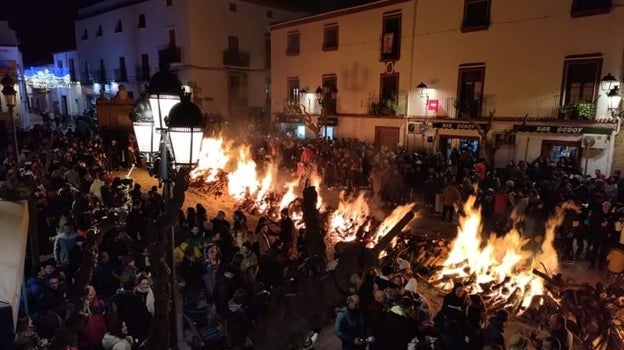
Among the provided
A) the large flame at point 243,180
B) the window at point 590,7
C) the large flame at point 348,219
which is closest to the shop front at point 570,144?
the window at point 590,7

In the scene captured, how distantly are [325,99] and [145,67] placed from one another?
60.0 feet

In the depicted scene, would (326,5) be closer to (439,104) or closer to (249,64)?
(249,64)

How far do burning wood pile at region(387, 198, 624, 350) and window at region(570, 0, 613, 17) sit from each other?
10564 millimetres

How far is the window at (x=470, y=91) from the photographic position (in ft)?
68.6

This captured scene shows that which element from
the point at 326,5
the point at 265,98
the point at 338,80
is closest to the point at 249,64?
the point at 265,98

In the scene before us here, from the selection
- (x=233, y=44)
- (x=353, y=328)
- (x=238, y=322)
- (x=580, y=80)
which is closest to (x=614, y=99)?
(x=580, y=80)

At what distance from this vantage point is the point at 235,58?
1352 inches

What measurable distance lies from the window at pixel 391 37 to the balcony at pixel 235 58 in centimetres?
1397

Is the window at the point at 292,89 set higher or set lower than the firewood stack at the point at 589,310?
higher

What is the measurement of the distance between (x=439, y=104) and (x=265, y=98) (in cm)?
1848

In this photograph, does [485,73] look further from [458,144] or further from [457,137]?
[458,144]

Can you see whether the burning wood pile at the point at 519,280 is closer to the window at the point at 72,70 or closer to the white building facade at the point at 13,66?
the white building facade at the point at 13,66

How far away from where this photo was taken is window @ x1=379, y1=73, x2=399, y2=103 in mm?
24578

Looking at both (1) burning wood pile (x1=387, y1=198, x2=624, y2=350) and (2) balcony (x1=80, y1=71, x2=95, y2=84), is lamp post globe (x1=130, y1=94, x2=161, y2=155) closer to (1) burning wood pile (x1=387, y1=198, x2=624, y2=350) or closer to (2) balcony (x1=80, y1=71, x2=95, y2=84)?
(1) burning wood pile (x1=387, y1=198, x2=624, y2=350)
